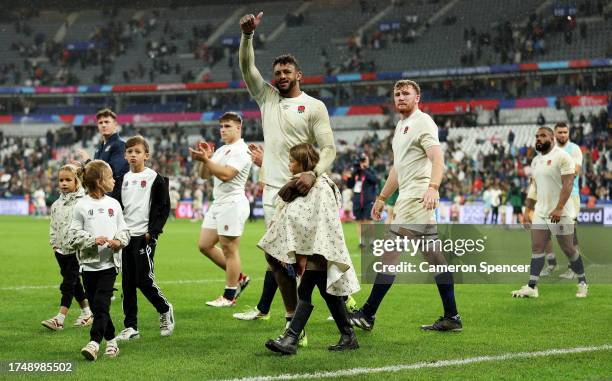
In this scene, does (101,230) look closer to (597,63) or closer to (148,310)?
(148,310)

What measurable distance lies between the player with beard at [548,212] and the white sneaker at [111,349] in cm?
584

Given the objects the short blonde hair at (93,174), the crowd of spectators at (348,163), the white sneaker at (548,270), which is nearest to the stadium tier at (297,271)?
the short blonde hair at (93,174)

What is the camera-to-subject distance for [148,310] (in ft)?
31.8

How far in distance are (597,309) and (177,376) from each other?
552 centimetres

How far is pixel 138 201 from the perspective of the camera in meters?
7.81

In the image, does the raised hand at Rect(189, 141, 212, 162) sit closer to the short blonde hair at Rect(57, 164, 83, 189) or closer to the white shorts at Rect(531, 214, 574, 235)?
the short blonde hair at Rect(57, 164, 83, 189)

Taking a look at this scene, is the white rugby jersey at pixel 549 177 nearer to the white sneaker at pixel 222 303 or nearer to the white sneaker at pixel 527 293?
the white sneaker at pixel 527 293

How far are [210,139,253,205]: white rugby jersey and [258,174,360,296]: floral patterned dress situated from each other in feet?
9.27

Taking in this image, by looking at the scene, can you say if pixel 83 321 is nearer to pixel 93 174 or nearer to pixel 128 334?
pixel 128 334

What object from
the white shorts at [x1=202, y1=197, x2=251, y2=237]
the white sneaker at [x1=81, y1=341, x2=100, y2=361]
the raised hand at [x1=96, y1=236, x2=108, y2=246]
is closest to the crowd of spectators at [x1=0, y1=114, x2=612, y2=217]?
the white shorts at [x1=202, y1=197, x2=251, y2=237]

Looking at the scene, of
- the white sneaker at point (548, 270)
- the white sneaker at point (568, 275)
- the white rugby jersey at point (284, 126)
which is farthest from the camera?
the white sneaker at point (548, 270)

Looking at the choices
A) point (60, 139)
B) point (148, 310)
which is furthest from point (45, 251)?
point (60, 139)

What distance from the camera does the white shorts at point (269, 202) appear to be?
298 inches

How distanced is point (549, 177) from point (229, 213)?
407 cm
